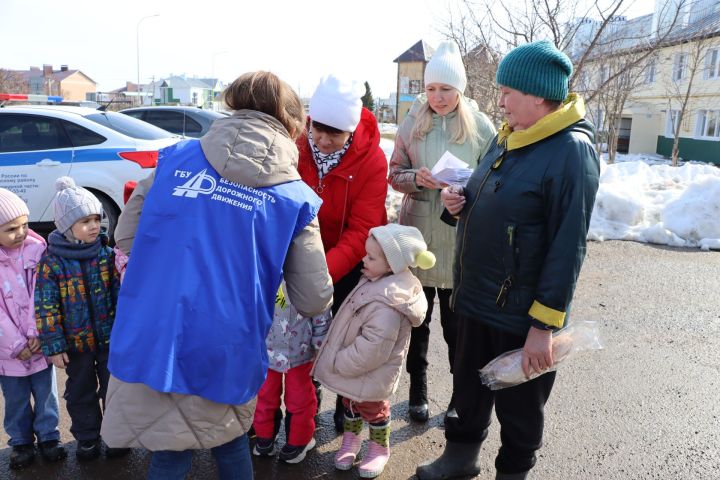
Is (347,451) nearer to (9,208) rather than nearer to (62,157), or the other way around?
(9,208)

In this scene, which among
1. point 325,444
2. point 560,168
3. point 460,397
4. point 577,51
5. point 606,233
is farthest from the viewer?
point 577,51

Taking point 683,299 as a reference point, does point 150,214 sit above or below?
above

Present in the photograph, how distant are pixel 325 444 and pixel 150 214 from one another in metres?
1.87

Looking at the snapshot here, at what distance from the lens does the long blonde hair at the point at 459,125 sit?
3215 mm

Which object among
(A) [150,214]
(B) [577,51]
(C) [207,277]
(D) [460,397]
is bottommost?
(D) [460,397]

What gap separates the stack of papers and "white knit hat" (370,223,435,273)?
A: 0.40 metres

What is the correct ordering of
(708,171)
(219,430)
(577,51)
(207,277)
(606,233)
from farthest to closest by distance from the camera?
(708,171) < (577,51) < (606,233) < (219,430) < (207,277)

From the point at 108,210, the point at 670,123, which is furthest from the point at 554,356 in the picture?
the point at 670,123

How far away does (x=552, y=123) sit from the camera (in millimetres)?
2172

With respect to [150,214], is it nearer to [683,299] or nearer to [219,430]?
[219,430]

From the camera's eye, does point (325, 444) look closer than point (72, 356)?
No

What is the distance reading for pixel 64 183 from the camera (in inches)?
118

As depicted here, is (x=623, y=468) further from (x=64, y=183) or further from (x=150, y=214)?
(x=64, y=183)

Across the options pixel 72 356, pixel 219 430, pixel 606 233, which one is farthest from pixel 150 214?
pixel 606 233
